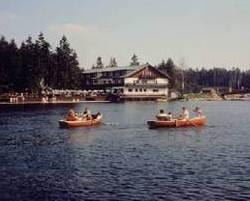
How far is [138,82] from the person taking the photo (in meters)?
→ 149

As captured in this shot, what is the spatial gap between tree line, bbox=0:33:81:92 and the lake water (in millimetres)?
74445

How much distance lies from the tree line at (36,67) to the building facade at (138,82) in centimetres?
1225

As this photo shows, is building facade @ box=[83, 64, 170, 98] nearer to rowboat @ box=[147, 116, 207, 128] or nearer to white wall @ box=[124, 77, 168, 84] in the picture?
white wall @ box=[124, 77, 168, 84]

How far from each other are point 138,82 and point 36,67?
3033 cm

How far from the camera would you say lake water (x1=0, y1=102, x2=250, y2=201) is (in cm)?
2911

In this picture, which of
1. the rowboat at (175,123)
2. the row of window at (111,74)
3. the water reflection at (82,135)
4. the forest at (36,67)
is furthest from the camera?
the row of window at (111,74)

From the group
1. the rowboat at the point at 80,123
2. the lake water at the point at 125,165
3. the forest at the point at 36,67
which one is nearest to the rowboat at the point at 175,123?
the lake water at the point at 125,165

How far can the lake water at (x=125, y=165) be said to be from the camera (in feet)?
95.5

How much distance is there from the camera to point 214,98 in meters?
179

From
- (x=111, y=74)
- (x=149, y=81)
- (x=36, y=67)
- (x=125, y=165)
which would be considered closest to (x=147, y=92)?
(x=149, y=81)

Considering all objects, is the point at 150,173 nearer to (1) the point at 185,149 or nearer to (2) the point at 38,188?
(2) the point at 38,188

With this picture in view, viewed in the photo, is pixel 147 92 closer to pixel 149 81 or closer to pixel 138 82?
pixel 149 81

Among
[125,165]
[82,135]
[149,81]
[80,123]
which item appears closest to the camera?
[125,165]

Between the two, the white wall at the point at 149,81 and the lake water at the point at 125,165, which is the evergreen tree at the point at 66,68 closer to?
the white wall at the point at 149,81
